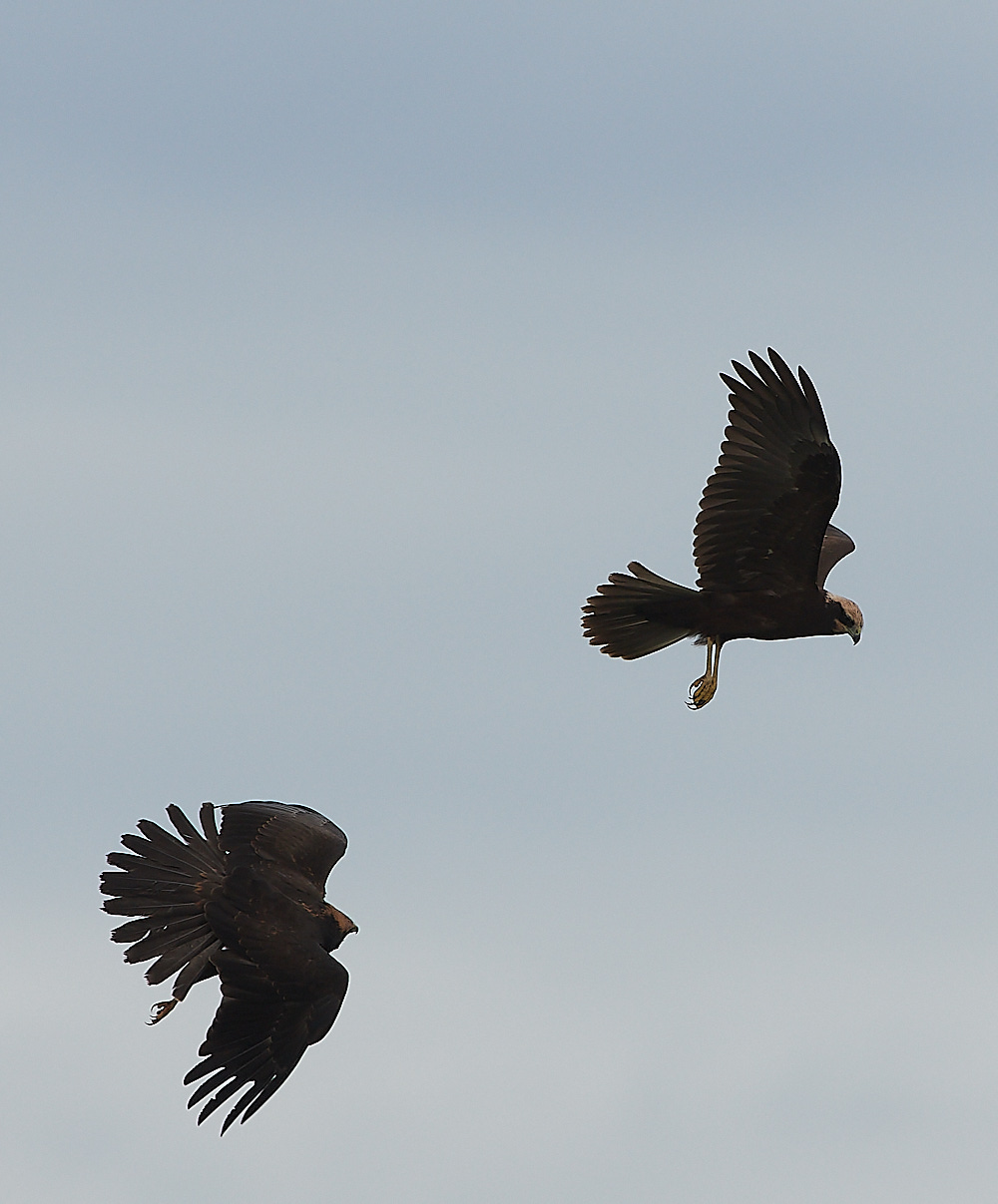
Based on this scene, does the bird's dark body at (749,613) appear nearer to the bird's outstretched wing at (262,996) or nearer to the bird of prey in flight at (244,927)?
the bird of prey in flight at (244,927)

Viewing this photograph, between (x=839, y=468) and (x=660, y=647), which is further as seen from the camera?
(x=660, y=647)

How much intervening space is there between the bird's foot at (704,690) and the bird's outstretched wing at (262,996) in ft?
13.2

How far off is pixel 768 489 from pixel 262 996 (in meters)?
5.31

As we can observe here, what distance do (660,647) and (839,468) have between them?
2.23 m

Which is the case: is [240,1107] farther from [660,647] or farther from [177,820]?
[660,647]

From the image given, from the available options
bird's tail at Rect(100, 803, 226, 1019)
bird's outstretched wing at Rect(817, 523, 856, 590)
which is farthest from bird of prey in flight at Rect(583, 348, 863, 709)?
bird's tail at Rect(100, 803, 226, 1019)

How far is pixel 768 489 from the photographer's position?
49.5 feet

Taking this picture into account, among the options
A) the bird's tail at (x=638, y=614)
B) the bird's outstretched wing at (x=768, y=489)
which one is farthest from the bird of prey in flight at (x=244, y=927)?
the bird's outstretched wing at (x=768, y=489)

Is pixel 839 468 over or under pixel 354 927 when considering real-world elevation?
over

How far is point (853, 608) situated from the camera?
16312 mm

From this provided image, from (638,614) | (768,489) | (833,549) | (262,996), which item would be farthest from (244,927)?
(833,549)

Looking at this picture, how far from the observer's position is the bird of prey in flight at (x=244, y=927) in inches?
508

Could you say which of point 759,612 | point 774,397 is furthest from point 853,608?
point 774,397

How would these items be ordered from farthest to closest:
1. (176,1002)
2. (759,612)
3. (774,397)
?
(759,612)
(774,397)
(176,1002)
